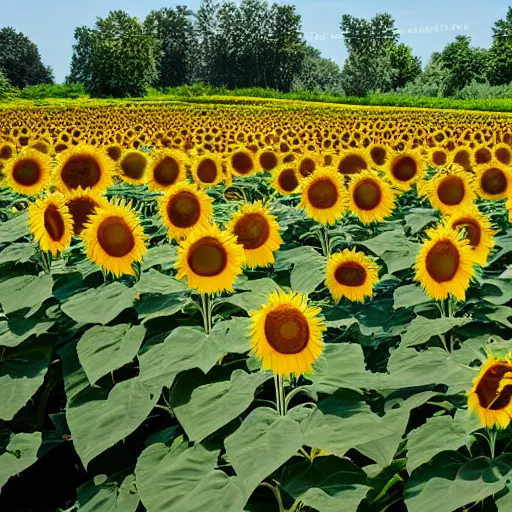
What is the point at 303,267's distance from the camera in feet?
11.9

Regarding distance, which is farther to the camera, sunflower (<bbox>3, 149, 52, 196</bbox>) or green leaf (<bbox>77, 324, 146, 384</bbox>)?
sunflower (<bbox>3, 149, 52, 196</bbox>)

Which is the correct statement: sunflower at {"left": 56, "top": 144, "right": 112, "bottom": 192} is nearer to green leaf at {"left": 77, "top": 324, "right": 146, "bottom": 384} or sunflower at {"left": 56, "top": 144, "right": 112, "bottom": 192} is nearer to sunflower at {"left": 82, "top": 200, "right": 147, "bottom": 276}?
sunflower at {"left": 82, "top": 200, "right": 147, "bottom": 276}

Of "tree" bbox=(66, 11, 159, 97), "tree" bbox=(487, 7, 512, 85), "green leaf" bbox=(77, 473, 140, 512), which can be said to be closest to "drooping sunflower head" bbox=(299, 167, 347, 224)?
"green leaf" bbox=(77, 473, 140, 512)

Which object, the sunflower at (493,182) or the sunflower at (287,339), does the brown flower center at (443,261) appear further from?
the sunflower at (493,182)

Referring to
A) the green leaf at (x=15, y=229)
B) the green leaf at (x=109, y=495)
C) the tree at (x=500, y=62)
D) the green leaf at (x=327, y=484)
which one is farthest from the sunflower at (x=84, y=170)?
the tree at (x=500, y=62)

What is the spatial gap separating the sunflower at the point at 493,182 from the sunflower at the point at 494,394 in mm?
3009

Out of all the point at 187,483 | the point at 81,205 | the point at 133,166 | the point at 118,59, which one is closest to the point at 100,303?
the point at 81,205

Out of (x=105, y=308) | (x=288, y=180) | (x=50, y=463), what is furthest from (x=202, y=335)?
(x=288, y=180)

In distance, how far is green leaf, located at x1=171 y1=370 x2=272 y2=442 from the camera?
252cm

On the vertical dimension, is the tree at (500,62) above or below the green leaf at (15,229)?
above

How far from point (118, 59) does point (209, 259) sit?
55.8m

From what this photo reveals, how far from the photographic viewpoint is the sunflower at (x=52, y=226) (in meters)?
3.39

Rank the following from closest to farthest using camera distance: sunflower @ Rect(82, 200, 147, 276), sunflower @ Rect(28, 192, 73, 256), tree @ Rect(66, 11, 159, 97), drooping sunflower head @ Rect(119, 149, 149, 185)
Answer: sunflower @ Rect(82, 200, 147, 276)
sunflower @ Rect(28, 192, 73, 256)
drooping sunflower head @ Rect(119, 149, 149, 185)
tree @ Rect(66, 11, 159, 97)

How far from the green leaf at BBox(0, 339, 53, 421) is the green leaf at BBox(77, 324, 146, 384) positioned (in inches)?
11.7
